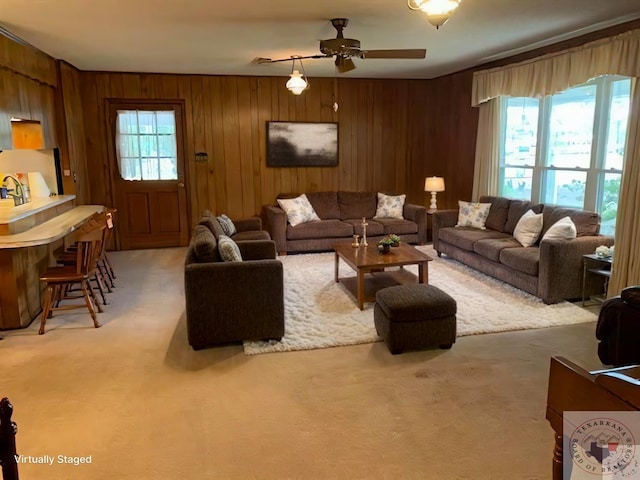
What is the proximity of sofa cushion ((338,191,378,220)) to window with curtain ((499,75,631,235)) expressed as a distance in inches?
A: 73.3

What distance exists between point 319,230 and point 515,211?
97.9 inches

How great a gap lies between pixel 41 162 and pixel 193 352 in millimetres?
3697

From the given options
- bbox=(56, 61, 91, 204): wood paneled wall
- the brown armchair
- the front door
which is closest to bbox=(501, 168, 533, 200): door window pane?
the brown armchair

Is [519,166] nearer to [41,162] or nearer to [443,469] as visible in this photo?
[443,469]

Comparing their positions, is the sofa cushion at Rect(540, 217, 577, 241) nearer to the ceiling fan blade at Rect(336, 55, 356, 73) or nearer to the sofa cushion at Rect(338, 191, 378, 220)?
the ceiling fan blade at Rect(336, 55, 356, 73)

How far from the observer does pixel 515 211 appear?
549 cm

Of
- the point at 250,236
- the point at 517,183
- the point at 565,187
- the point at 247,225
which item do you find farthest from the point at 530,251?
the point at 247,225

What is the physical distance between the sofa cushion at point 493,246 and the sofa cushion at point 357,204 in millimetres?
2137

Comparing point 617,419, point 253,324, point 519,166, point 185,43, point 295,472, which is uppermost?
point 185,43

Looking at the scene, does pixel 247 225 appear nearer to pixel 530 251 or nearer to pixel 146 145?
pixel 146 145

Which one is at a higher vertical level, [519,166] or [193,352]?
[519,166]

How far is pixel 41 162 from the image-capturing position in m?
5.62

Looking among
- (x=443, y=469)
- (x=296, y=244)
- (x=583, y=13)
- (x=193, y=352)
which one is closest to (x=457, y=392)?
(x=443, y=469)

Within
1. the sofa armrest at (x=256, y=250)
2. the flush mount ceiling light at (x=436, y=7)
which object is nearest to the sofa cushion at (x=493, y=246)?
the sofa armrest at (x=256, y=250)
